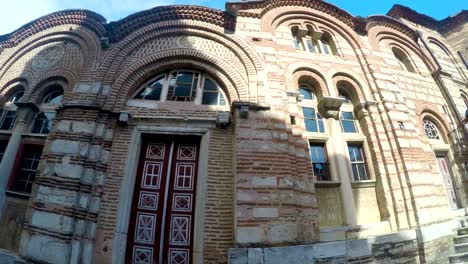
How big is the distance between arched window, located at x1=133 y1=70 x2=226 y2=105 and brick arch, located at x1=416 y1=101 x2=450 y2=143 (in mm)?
6353

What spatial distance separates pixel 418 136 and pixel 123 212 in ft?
25.3

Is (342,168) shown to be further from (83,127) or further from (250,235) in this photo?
(83,127)

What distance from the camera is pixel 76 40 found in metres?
7.15

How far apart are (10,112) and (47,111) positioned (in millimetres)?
1461

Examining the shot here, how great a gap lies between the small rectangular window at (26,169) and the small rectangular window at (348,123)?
8043mm

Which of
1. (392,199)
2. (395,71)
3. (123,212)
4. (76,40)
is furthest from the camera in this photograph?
(395,71)

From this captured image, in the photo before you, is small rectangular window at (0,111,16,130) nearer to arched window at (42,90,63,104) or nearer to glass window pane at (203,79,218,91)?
arched window at (42,90,63,104)

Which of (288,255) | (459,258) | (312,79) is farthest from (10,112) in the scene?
(459,258)

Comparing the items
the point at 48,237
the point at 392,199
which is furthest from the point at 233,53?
the point at 48,237

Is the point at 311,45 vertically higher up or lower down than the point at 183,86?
higher up

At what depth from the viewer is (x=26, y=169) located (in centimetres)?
600

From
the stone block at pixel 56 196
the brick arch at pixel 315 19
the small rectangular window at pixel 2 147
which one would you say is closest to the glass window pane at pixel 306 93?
the brick arch at pixel 315 19

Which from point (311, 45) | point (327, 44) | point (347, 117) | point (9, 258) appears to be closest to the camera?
point (9, 258)

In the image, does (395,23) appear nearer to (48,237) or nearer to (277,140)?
(277,140)
